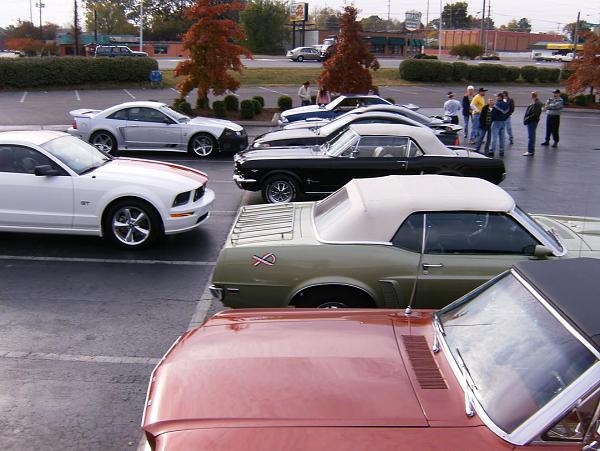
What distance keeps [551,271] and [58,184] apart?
677 centimetres

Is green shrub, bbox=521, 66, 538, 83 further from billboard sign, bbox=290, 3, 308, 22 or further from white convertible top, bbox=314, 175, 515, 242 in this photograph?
billboard sign, bbox=290, 3, 308, 22

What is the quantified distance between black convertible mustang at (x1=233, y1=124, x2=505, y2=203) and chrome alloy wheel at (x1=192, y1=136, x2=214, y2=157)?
5256 millimetres

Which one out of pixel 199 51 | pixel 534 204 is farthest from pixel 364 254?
pixel 199 51

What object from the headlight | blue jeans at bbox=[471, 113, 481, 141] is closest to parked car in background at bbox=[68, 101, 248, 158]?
blue jeans at bbox=[471, 113, 481, 141]

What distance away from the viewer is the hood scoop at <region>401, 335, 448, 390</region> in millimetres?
3246

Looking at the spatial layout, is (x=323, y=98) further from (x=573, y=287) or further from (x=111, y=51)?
(x=111, y=51)

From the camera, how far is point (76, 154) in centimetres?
909

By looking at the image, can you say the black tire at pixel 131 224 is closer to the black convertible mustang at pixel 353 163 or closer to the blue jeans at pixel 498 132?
the black convertible mustang at pixel 353 163

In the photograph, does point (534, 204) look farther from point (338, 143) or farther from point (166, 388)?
point (166, 388)

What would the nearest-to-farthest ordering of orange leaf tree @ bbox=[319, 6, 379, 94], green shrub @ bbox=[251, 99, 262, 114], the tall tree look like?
1. orange leaf tree @ bbox=[319, 6, 379, 94]
2. green shrub @ bbox=[251, 99, 262, 114]
3. the tall tree

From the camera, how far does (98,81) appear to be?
36500 millimetres

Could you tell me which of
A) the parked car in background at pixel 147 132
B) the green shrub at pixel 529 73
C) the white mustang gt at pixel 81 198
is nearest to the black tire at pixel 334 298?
the white mustang gt at pixel 81 198

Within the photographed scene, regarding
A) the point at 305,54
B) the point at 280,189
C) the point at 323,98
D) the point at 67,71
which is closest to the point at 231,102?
the point at 323,98

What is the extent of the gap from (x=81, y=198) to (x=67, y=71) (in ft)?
98.1
